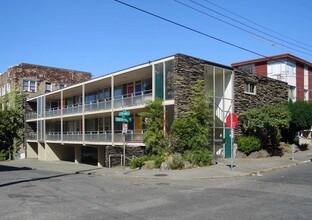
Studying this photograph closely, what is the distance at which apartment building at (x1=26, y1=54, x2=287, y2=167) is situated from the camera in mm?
23828

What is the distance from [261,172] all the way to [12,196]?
11.7 meters

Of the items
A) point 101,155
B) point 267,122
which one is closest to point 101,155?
point 101,155

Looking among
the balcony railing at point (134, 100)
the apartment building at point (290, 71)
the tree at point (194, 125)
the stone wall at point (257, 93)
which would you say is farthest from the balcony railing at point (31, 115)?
the tree at point (194, 125)

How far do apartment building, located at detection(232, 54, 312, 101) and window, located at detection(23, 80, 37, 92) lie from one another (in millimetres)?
26578

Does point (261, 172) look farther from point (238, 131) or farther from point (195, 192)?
point (238, 131)

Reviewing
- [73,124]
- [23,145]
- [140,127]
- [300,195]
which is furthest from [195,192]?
[23,145]

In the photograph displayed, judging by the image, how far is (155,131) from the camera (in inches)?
912

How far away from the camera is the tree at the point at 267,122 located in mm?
25766

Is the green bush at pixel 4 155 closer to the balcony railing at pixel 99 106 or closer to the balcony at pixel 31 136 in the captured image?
the balcony at pixel 31 136

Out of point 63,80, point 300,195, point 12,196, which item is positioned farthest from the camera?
point 63,80

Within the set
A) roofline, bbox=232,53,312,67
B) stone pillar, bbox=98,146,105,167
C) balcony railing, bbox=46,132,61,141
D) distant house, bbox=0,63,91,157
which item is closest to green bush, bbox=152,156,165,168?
stone pillar, bbox=98,146,105,167

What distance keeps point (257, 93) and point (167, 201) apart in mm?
21144

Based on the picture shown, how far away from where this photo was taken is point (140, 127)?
28.8 meters

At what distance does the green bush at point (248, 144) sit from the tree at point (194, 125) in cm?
418
